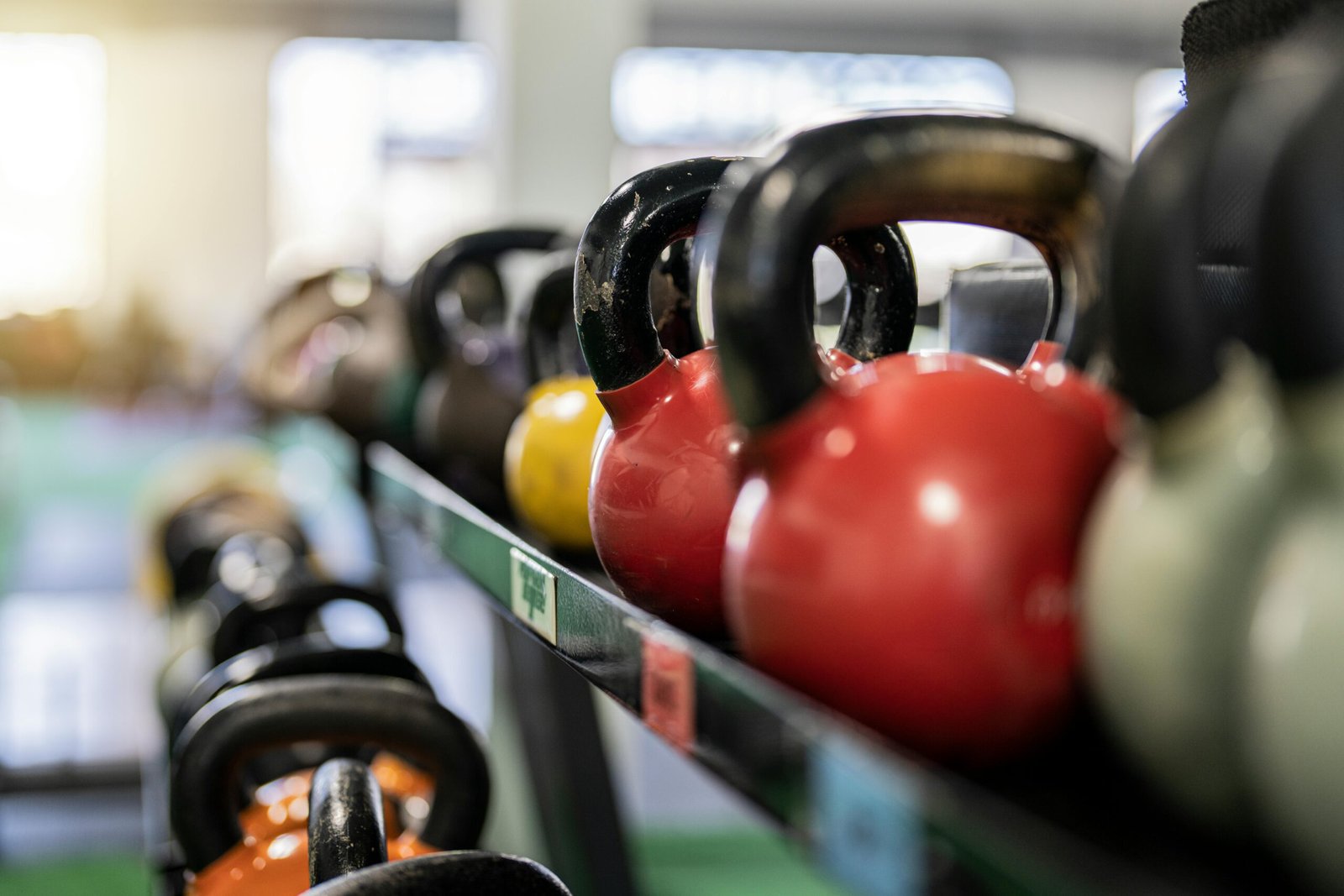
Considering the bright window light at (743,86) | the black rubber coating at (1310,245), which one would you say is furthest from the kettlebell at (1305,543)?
the bright window light at (743,86)

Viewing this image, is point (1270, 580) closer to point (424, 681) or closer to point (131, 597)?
point (424, 681)

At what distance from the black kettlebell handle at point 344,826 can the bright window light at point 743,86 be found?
9038 mm

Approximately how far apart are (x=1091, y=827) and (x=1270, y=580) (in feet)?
0.33

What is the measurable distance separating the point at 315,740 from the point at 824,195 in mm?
Result: 686

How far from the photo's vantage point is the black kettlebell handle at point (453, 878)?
711 millimetres

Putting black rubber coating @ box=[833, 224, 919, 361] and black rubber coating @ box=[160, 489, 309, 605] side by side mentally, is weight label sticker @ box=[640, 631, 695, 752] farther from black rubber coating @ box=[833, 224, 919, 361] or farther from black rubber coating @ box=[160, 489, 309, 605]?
black rubber coating @ box=[160, 489, 309, 605]

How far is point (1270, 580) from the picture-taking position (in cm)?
40

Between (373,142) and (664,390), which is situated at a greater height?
(664,390)


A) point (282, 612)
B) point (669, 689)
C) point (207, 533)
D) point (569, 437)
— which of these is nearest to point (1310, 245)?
point (669, 689)

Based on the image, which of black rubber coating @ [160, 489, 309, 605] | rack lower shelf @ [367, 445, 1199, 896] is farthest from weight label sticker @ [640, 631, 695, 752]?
black rubber coating @ [160, 489, 309, 605]

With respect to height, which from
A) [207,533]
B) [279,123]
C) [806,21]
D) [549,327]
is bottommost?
[207,533]

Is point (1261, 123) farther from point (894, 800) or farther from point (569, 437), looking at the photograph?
point (569, 437)

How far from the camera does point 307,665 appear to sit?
4.18 ft

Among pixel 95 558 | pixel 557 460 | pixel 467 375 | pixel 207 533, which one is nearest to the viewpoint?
pixel 557 460
